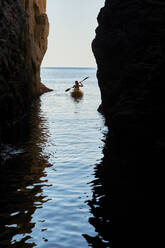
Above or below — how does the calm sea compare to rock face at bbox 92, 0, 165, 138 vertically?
below

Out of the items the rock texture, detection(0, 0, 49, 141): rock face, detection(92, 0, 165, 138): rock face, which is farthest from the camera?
detection(0, 0, 49, 141): rock face

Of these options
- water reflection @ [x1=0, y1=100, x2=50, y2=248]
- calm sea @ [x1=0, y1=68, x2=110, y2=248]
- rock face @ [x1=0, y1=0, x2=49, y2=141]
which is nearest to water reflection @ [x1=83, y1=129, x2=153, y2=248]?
calm sea @ [x1=0, y1=68, x2=110, y2=248]

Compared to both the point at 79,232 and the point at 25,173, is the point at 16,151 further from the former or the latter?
the point at 79,232

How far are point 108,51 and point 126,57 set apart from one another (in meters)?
1.63

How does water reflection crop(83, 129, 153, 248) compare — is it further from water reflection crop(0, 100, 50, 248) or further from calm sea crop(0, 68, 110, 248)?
water reflection crop(0, 100, 50, 248)

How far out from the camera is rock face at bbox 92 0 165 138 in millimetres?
13031

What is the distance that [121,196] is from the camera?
892 centimetres

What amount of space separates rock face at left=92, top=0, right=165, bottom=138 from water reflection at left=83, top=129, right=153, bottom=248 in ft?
4.93

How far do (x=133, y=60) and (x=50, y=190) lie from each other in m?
7.64

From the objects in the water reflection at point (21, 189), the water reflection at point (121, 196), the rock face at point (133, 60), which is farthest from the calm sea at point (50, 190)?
the rock face at point (133, 60)

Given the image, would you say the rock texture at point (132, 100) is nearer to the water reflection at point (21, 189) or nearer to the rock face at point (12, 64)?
the water reflection at point (21, 189)

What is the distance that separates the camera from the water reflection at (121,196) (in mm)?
6758

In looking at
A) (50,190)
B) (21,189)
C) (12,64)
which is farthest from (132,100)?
(12,64)

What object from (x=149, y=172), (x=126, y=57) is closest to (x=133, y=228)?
(x=149, y=172)
